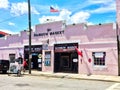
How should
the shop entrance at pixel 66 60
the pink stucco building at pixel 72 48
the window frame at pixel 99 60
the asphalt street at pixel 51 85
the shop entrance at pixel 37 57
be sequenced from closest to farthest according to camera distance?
the asphalt street at pixel 51 85
the pink stucco building at pixel 72 48
the window frame at pixel 99 60
the shop entrance at pixel 66 60
the shop entrance at pixel 37 57

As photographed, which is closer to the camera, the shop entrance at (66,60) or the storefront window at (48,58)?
the shop entrance at (66,60)

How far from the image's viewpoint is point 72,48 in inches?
1228

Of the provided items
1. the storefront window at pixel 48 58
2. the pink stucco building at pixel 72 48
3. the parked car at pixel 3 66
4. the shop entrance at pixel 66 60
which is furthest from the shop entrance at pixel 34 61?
the parked car at pixel 3 66

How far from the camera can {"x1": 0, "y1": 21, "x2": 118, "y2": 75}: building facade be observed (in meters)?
28.4

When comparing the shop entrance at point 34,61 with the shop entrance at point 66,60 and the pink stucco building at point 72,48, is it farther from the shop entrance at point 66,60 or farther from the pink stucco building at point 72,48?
the shop entrance at point 66,60

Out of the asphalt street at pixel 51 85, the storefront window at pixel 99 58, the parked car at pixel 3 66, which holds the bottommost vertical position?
the asphalt street at pixel 51 85

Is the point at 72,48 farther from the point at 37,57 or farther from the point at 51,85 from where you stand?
the point at 51,85

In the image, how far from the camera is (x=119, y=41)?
28.0 m

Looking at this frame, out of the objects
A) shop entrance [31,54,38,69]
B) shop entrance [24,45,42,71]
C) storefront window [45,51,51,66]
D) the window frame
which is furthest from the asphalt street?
shop entrance [31,54,38,69]

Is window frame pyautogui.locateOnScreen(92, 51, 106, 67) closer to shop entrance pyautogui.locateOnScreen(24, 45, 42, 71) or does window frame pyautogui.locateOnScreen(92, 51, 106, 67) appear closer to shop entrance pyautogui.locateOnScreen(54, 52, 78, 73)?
shop entrance pyautogui.locateOnScreen(54, 52, 78, 73)


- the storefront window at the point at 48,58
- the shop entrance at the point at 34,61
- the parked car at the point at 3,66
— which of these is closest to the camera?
the parked car at the point at 3,66

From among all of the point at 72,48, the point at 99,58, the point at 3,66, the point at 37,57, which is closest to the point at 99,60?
the point at 99,58

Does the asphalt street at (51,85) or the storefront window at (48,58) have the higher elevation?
the storefront window at (48,58)

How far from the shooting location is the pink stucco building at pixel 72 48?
28359mm
